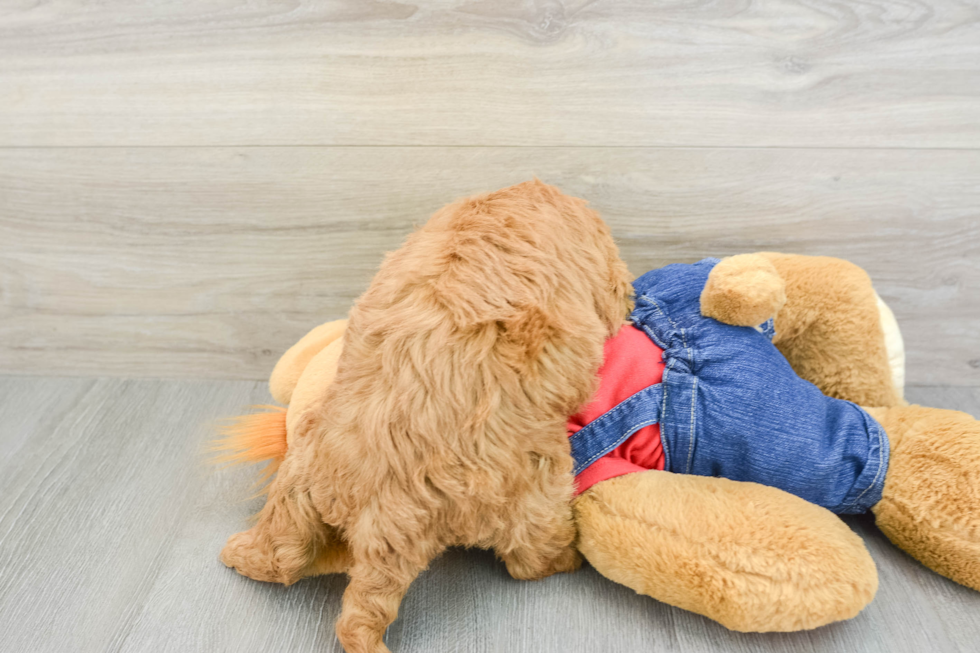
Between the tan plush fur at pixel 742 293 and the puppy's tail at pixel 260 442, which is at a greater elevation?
the tan plush fur at pixel 742 293

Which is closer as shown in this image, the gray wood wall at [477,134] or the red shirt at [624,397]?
the red shirt at [624,397]

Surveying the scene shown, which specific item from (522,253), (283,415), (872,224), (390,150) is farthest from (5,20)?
(872,224)

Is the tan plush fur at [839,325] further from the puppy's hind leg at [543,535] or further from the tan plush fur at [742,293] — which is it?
the puppy's hind leg at [543,535]

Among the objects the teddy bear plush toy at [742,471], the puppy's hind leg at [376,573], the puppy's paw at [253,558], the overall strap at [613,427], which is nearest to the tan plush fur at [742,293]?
the teddy bear plush toy at [742,471]

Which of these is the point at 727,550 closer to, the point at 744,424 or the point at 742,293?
the point at 744,424

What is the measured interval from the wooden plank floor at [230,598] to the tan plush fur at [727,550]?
2.2 inches

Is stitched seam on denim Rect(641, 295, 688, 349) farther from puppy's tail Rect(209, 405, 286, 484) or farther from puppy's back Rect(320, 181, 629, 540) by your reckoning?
puppy's tail Rect(209, 405, 286, 484)

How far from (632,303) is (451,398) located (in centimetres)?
27

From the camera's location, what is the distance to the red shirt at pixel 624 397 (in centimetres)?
68

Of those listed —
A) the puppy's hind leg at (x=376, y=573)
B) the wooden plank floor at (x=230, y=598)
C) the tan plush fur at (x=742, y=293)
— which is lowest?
the wooden plank floor at (x=230, y=598)

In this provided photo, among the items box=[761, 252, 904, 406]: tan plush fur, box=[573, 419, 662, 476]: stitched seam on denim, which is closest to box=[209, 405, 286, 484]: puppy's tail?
box=[573, 419, 662, 476]: stitched seam on denim

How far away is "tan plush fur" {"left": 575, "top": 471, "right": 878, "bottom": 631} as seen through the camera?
60cm

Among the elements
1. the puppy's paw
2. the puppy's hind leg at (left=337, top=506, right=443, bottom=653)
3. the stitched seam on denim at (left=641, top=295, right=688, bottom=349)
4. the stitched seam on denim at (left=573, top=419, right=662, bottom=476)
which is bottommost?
the puppy's paw

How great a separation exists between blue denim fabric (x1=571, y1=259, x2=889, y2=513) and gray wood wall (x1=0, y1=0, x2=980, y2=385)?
0.87 feet
